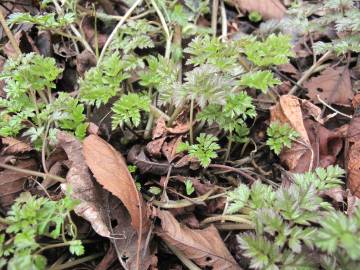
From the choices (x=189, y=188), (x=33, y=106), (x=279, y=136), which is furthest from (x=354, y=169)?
(x=33, y=106)

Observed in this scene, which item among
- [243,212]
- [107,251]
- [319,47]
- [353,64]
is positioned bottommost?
[107,251]

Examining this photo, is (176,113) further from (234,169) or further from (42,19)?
(42,19)

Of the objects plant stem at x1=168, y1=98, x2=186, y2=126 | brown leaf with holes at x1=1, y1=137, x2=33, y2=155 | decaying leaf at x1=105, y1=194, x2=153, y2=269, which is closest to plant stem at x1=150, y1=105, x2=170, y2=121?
plant stem at x1=168, y1=98, x2=186, y2=126

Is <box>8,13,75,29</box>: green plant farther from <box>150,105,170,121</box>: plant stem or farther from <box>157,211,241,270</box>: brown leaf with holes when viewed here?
<box>157,211,241,270</box>: brown leaf with holes

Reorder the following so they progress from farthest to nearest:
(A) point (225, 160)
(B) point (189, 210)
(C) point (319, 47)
→ (C) point (319, 47), (A) point (225, 160), (B) point (189, 210)

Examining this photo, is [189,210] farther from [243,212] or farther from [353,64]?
[353,64]

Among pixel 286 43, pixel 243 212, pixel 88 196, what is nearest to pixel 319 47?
pixel 286 43
